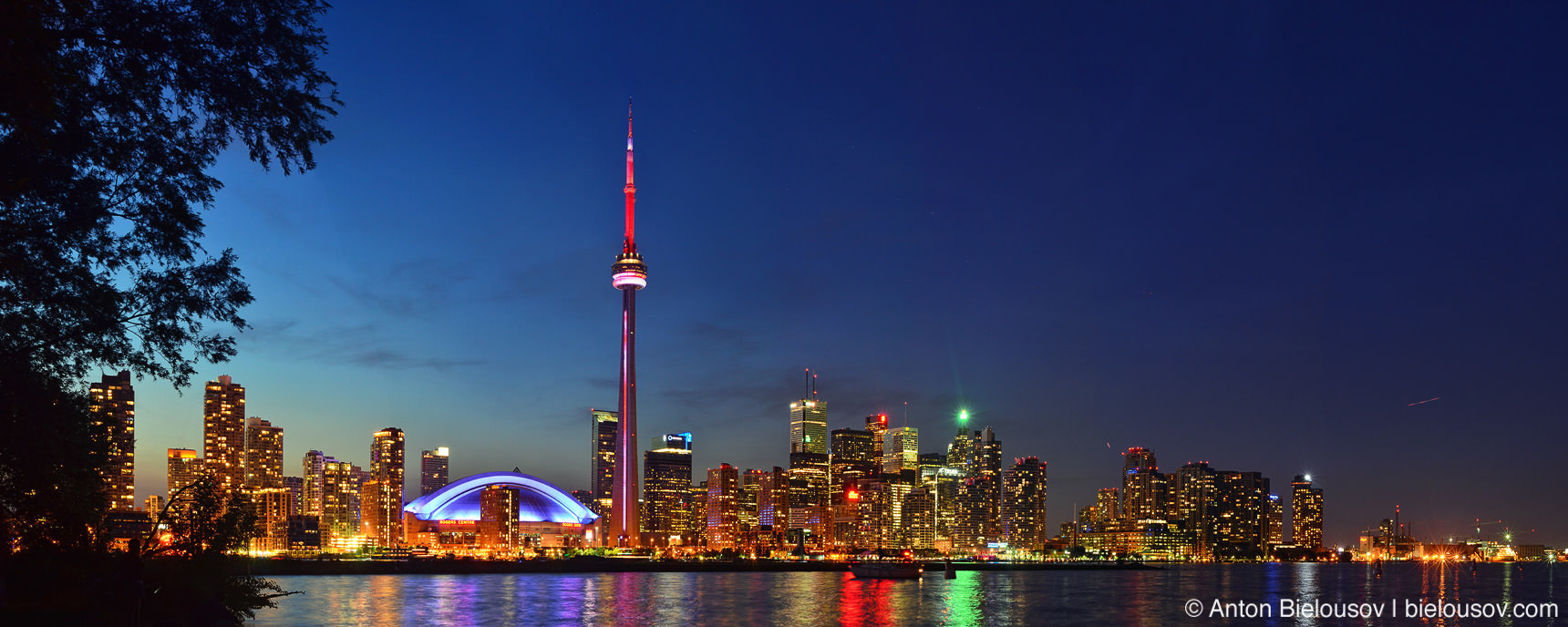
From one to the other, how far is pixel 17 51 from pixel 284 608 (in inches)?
3137

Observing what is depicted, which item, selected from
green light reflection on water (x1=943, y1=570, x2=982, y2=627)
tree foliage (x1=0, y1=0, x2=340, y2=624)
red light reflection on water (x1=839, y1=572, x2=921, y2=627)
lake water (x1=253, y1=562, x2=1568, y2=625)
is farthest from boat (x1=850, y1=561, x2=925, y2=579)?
tree foliage (x1=0, y1=0, x2=340, y2=624)

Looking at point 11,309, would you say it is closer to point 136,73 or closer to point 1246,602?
point 136,73

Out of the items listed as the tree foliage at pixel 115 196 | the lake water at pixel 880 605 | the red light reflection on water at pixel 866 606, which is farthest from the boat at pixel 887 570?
the tree foliage at pixel 115 196

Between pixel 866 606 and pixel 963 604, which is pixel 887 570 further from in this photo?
pixel 866 606

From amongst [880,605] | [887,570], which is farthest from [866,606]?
[887,570]

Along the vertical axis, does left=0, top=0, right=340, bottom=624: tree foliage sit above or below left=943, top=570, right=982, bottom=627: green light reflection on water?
above

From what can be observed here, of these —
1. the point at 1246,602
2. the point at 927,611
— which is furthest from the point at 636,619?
the point at 1246,602

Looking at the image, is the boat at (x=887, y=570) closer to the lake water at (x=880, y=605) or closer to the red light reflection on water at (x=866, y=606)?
the lake water at (x=880, y=605)

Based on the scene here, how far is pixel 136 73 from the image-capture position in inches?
628

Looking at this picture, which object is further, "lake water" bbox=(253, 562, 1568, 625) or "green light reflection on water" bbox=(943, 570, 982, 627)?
"green light reflection on water" bbox=(943, 570, 982, 627)

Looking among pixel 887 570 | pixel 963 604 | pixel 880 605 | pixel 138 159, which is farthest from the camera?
pixel 887 570

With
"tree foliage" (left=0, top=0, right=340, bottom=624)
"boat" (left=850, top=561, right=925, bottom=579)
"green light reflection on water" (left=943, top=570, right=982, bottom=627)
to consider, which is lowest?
"boat" (left=850, top=561, right=925, bottom=579)

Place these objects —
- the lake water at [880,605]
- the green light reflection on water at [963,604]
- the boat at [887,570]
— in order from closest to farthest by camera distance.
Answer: the lake water at [880,605]
the green light reflection on water at [963,604]
the boat at [887,570]

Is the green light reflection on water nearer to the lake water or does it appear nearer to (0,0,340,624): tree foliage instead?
the lake water
